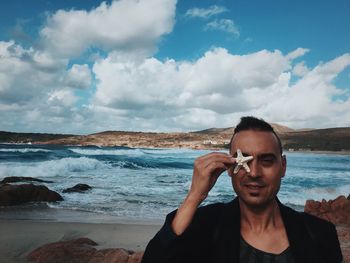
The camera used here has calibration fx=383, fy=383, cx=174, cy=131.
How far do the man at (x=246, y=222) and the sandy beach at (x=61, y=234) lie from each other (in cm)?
536

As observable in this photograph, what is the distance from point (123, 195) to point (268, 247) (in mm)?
14355

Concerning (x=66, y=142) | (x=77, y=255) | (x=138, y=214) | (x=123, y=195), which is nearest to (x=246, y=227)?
(x=77, y=255)

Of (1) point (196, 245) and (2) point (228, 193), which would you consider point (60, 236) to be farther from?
(2) point (228, 193)

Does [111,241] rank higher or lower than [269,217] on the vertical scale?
lower

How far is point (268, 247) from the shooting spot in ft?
7.13

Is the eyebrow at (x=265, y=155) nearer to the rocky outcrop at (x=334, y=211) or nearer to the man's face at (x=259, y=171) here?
the man's face at (x=259, y=171)

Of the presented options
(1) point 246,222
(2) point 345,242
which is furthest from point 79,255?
(2) point 345,242

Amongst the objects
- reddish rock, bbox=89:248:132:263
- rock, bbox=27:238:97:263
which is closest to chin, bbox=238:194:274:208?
reddish rock, bbox=89:248:132:263

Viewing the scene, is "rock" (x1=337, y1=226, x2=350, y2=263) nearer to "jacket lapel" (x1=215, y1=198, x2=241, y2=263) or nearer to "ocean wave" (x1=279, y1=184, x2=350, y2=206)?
"jacket lapel" (x1=215, y1=198, x2=241, y2=263)

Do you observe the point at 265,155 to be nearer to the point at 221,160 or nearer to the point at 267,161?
the point at 267,161

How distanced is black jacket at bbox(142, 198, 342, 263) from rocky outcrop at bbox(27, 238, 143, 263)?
3.38m

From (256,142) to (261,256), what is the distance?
0.64 meters

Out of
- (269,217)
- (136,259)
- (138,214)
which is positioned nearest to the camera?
(269,217)

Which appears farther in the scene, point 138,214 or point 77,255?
point 138,214
